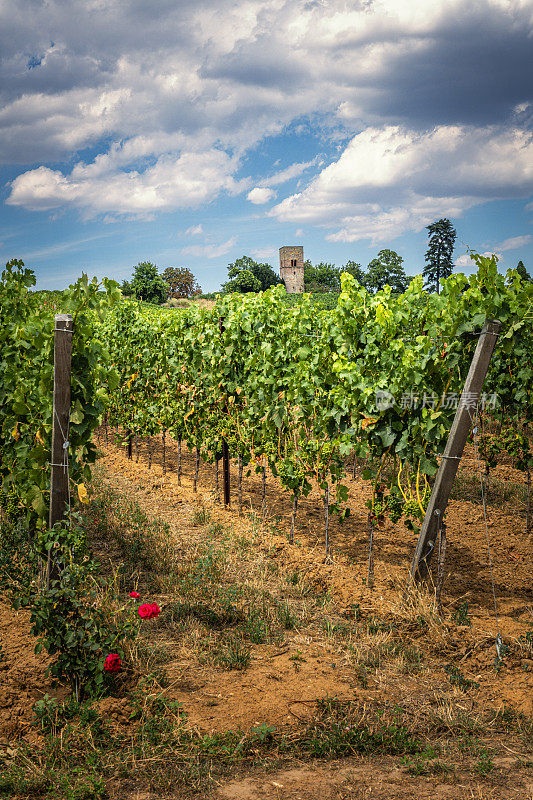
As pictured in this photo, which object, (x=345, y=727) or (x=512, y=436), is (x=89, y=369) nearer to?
(x=345, y=727)

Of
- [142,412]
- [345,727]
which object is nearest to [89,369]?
[345,727]

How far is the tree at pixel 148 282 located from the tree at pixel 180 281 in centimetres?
2176

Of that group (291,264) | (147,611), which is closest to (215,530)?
(147,611)

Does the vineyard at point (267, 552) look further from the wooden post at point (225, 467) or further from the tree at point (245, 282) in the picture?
the tree at point (245, 282)

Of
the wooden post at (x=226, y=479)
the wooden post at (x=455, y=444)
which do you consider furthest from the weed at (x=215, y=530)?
the wooden post at (x=455, y=444)

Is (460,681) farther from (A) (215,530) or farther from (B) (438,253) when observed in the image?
(B) (438,253)

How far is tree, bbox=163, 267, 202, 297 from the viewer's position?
9219 cm

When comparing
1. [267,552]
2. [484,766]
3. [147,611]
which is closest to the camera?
[484,766]

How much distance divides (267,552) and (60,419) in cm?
325

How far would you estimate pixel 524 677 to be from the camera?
4.20m

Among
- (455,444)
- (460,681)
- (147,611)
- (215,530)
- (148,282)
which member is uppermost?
(148,282)

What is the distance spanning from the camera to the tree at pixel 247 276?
7650 cm

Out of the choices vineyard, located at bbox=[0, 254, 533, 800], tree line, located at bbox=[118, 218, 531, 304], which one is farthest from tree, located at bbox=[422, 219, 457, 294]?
vineyard, located at bbox=[0, 254, 533, 800]

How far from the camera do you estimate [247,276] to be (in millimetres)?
76500
